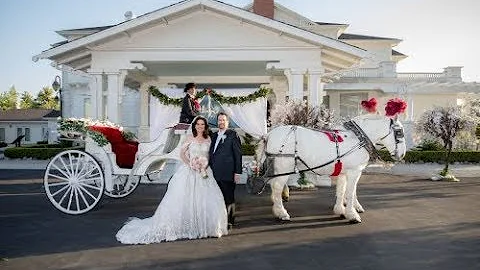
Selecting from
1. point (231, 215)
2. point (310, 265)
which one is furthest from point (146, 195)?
point (310, 265)

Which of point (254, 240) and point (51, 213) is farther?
point (51, 213)

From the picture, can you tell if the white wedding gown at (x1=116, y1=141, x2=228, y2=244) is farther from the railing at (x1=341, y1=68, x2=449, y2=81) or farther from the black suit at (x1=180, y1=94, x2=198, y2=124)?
the railing at (x1=341, y1=68, x2=449, y2=81)

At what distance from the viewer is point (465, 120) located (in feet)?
59.1

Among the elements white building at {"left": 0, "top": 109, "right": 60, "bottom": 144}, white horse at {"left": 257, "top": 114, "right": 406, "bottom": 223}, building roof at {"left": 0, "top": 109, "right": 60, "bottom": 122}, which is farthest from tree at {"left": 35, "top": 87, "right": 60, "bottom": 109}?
white horse at {"left": 257, "top": 114, "right": 406, "bottom": 223}

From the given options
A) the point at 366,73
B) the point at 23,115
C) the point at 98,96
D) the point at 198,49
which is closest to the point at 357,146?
the point at 198,49

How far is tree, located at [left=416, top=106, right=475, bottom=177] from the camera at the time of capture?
1805 cm

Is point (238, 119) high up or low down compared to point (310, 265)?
up

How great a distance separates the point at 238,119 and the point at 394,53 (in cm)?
2927

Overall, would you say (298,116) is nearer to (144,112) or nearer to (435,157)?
(144,112)

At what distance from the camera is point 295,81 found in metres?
15.6

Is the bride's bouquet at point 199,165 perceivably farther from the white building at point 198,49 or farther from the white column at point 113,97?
the white column at point 113,97

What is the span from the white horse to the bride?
1637mm

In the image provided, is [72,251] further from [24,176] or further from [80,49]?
[24,176]

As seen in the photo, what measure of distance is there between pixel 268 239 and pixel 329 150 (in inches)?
98.4
